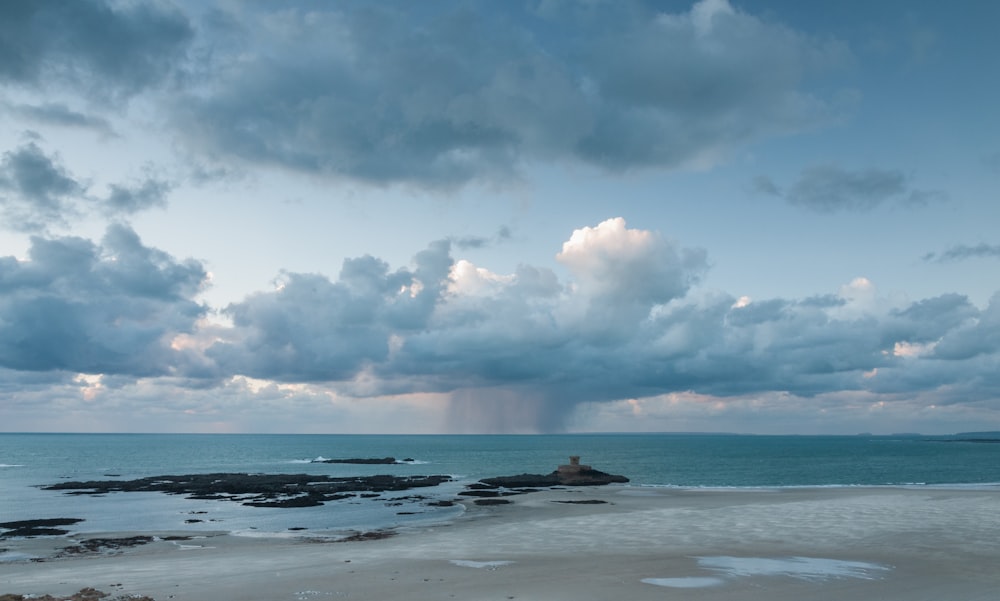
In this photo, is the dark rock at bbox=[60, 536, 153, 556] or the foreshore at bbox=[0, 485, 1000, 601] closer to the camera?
the foreshore at bbox=[0, 485, 1000, 601]

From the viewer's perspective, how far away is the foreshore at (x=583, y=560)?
27.0 metres

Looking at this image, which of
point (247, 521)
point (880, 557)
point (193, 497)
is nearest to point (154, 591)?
point (247, 521)

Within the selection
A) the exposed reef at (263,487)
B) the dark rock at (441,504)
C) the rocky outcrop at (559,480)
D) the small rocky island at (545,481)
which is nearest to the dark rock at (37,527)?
the exposed reef at (263,487)

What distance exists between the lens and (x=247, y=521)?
53469mm

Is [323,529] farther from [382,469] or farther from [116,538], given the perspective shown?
[382,469]

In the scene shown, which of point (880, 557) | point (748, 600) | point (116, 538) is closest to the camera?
point (748, 600)

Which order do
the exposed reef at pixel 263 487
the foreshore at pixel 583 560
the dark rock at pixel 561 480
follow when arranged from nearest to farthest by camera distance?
the foreshore at pixel 583 560, the exposed reef at pixel 263 487, the dark rock at pixel 561 480

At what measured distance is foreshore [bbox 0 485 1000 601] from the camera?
2700cm

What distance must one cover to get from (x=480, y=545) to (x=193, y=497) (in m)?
47.6

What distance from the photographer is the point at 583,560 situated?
33.7 m

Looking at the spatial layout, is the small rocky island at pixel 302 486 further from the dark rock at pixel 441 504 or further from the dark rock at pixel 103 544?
the dark rock at pixel 103 544

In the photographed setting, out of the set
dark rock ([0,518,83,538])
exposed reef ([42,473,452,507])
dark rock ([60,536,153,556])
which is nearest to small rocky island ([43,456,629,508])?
exposed reef ([42,473,452,507])

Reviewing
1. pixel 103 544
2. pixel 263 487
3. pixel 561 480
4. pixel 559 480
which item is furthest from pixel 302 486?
pixel 103 544

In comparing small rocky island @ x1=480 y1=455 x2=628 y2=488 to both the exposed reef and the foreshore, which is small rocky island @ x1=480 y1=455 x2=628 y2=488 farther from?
the foreshore
